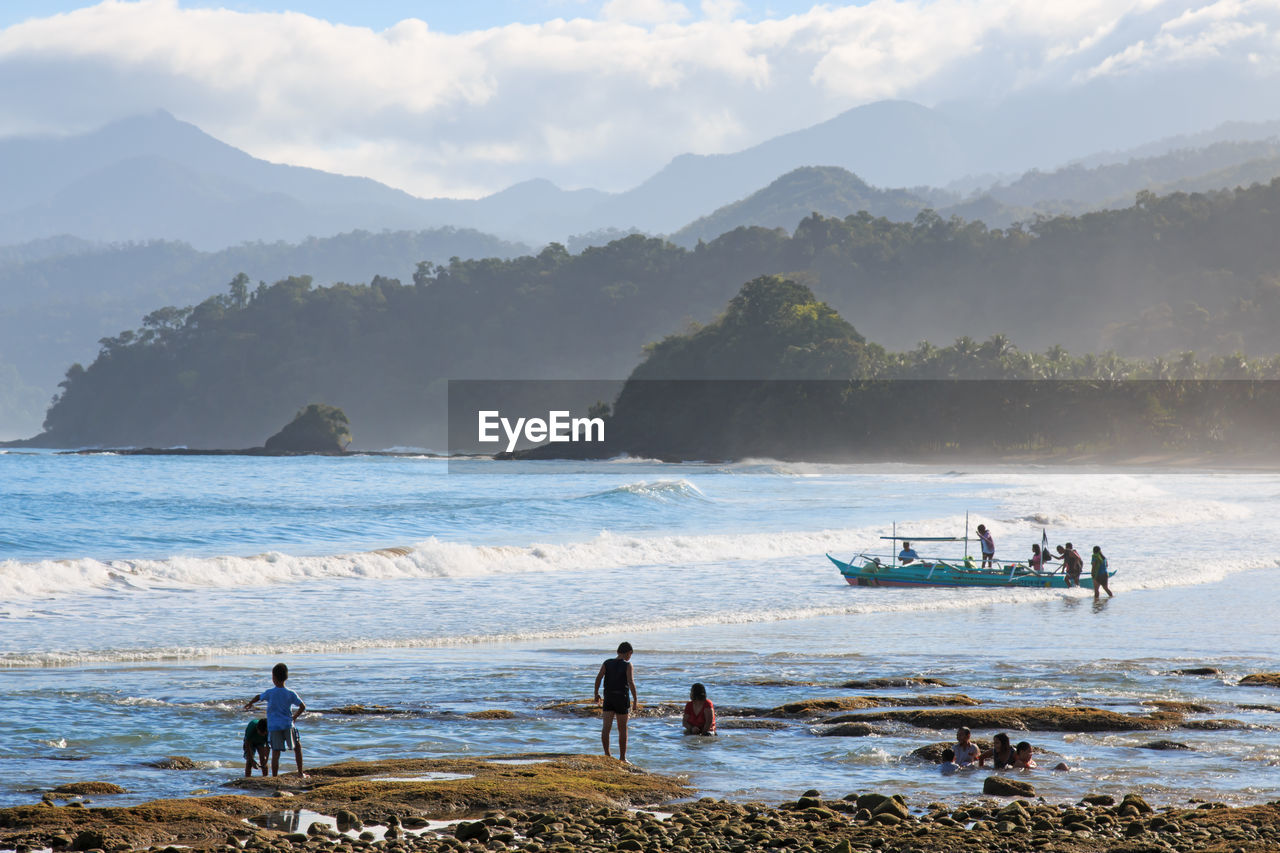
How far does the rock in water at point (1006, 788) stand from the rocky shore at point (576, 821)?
0.18 feet

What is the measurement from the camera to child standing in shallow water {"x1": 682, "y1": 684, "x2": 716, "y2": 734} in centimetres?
1249

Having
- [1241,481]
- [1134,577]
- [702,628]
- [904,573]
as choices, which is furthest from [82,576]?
[1241,481]

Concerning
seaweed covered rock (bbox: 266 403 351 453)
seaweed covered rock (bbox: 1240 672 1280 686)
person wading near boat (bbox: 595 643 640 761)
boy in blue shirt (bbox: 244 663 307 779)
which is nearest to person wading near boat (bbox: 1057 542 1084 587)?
seaweed covered rock (bbox: 1240 672 1280 686)

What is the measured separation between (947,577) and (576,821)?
1942cm

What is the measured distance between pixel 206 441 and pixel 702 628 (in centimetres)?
17091

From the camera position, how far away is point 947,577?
2717 cm

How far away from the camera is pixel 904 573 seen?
89.0 ft

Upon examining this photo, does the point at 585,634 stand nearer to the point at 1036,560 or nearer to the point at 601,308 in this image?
the point at 1036,560

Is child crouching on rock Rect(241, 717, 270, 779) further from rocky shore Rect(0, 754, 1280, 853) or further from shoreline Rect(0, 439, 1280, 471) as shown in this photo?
shoreline Rect(0, 439, 1280, 471)

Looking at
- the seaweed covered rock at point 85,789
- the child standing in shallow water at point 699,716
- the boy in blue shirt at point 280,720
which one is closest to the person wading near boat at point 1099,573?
the child standing in shallow water at point 699,716

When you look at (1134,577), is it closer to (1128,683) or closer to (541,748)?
(1128,683)

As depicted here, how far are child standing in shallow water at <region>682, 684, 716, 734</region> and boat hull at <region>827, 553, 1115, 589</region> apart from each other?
14.8m

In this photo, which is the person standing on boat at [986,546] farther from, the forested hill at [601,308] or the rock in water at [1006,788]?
the forested hill at [601,308]

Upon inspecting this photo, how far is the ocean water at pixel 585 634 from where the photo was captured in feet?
38.6
